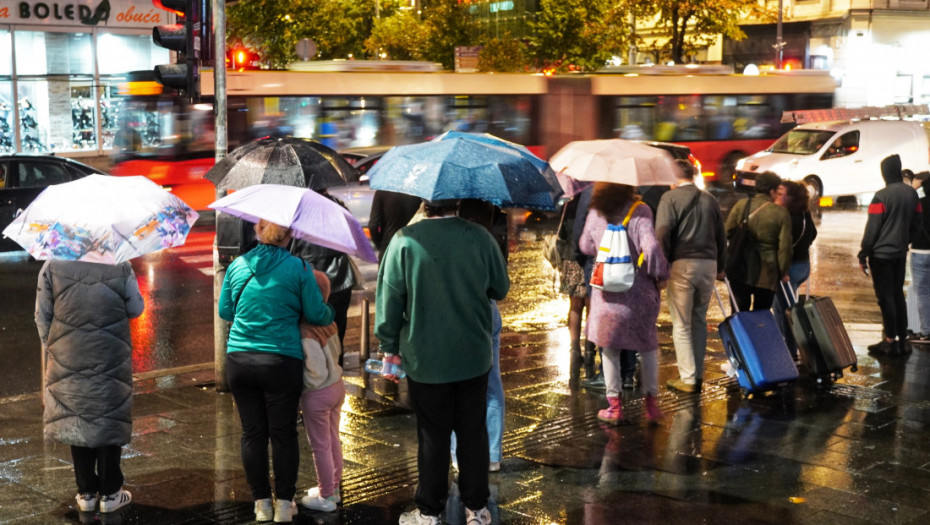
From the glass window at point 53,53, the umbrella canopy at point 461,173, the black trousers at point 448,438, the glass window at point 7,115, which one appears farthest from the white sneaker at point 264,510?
the glass window at point 53,53

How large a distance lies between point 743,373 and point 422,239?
13.5 feet

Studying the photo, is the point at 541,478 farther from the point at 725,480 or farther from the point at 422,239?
the point at 422,239

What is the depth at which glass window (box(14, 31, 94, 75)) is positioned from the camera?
32.5 metres

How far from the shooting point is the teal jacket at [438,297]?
5.55 metres

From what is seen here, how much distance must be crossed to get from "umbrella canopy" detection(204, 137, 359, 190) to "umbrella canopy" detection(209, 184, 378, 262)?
123 centimetres

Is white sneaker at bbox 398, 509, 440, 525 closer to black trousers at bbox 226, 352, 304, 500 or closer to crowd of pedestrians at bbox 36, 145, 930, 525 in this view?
crowd of pedestrians at bbox 36, 145, 930, 525

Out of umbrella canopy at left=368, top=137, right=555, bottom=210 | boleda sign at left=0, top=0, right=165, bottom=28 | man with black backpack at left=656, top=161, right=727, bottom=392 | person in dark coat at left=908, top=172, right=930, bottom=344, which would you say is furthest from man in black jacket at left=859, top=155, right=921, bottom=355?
boleda sign at left=0, top=0, right=165, bottom=28

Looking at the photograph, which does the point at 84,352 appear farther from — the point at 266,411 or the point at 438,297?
the point at 438,297

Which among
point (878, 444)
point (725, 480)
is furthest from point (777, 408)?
point (725, 480)

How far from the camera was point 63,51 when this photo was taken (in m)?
33.4

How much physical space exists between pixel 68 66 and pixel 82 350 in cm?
3012

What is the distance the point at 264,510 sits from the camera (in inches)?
232

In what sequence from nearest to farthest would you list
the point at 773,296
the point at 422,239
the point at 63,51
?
the point at 422,239 < the point at 773,296 < the point at 63,51

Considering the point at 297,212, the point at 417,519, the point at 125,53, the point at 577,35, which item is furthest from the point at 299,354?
the point at 577,35
